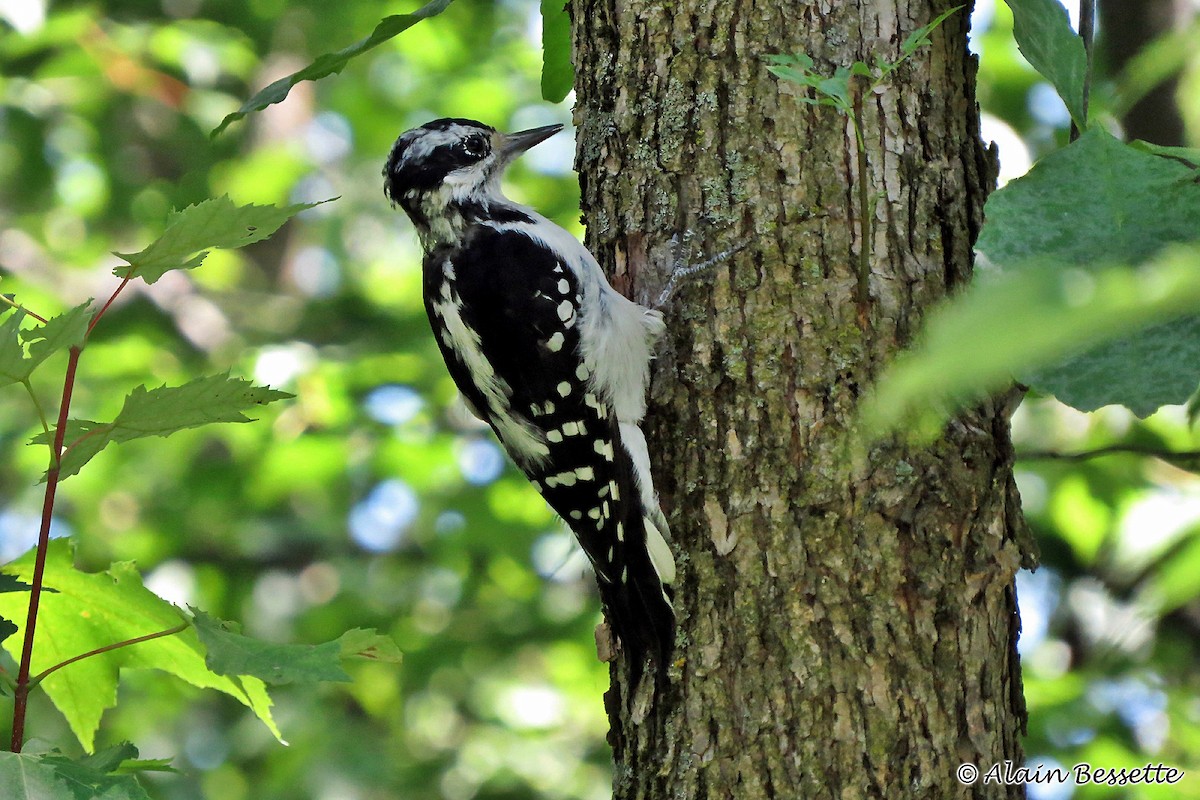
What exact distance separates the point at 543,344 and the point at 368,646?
1.25m

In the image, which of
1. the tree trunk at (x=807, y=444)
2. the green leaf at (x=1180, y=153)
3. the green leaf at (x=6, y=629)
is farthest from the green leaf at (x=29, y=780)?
the green leaf at (x=1180, y=153)

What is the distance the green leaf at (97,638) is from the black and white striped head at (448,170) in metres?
1.51

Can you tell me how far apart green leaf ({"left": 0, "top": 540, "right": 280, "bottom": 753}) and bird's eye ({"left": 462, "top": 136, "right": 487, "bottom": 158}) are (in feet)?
5.59

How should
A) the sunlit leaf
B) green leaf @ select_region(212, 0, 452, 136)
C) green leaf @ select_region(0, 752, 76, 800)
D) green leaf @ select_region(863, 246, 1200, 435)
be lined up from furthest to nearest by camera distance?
green leaf @ select_region(212, 0, 452, 136) < green leaf @ select_region(0, 752, 76, 800) < the sunlit leaf < green leaf @ select_region(863, 246, 1200, 435)

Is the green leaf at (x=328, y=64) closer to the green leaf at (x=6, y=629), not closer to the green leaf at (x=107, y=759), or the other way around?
the green leaf at (x=6, y=629)

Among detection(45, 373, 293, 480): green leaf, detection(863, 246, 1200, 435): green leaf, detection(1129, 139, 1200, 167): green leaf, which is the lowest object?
detection(863, 246, 1200, 435): green leaf

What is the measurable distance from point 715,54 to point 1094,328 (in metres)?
1.70

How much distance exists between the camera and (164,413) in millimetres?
1326

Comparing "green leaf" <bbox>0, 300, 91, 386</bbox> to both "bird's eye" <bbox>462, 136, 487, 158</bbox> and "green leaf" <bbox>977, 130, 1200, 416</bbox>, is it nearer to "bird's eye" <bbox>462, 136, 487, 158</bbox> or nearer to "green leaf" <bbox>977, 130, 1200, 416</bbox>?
"green leaf" <bbox>977, 130, 1200, 416</bbox>

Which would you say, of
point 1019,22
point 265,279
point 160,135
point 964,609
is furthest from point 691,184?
point 265,279

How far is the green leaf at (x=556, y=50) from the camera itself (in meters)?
2.36

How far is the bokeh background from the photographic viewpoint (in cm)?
486

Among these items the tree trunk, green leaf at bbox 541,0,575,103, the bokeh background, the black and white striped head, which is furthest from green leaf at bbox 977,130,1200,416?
the bokeh background

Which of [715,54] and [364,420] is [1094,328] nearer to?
[715,54]
